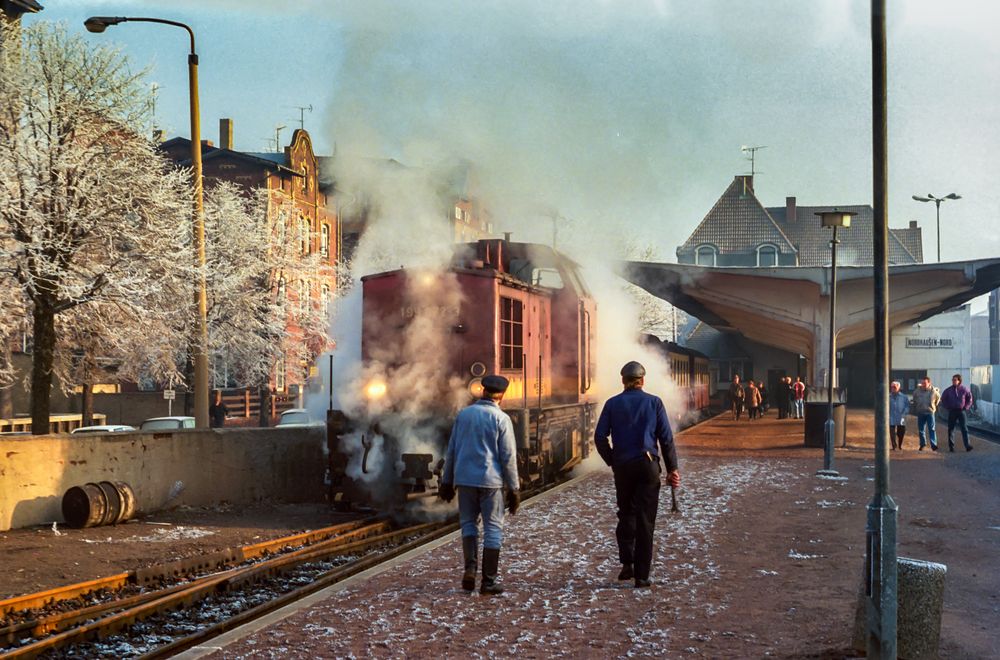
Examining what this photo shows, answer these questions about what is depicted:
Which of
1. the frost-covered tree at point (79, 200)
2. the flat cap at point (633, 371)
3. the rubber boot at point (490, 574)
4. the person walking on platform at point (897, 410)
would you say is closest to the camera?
the rubber boot at point (490, 574)

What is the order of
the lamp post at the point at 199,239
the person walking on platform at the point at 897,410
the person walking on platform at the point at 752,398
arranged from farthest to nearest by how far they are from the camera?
the person walking on platform at the point at 752,398, the person walking on platform at the point at 897,410, the lamp post at the point at 199,239

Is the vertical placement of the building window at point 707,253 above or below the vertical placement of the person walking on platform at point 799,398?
above

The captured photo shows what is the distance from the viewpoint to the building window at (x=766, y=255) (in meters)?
76.7

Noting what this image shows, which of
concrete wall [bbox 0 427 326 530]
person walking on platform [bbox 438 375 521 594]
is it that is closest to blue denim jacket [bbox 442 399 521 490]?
person walking on platform [bbox 438 375 521 594]

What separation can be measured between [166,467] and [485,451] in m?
8.60

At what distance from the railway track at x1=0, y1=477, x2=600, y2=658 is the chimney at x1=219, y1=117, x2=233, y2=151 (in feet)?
170

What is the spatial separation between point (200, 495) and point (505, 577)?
8.57 metres

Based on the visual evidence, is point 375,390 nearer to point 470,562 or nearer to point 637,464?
point 470,562

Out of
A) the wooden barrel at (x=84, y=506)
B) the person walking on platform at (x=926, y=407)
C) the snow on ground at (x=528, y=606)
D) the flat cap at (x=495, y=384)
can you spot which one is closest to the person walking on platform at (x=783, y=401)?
the person walking on platform at (x=926, y=407)

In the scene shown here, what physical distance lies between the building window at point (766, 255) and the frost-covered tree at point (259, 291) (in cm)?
4122

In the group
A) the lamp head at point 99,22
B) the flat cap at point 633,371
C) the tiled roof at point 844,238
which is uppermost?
the tiled roof at point 844,238

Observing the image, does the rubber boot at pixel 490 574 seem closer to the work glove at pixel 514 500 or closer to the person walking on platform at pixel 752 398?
the work glove at pixel 514 500

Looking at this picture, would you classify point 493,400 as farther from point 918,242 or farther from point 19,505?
point 918,242

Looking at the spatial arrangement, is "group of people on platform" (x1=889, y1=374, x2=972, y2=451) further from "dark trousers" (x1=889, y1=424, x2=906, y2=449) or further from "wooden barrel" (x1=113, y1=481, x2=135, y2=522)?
"wooden barrel" (x1=113, y1=481, x2=135, y2=522)
